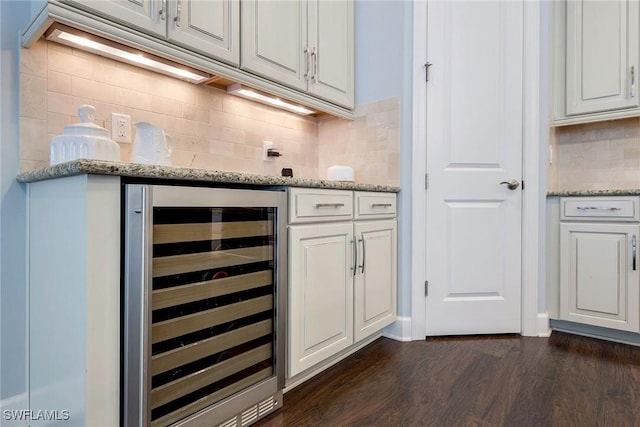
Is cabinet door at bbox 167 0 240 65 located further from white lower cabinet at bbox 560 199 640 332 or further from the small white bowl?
white lower cabinet at bbox 560 199 640 332

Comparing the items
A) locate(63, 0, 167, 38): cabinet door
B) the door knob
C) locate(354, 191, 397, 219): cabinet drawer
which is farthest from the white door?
locate(63, 0, 167, 38): cabinet door

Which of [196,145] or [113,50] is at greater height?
[113,50]

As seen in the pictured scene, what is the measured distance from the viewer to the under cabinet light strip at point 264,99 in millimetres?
1948

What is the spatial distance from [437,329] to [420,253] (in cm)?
48

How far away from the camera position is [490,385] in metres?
1.59

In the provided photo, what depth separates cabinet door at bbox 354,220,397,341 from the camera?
1.86 m

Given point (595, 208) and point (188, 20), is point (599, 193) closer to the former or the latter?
point (595, 208)

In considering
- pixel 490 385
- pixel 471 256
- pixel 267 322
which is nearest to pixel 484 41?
pixel 471 256

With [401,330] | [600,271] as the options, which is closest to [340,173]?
[401,330]

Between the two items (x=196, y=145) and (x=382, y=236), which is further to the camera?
(x=382, y=236)

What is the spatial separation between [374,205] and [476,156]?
78 centimetres

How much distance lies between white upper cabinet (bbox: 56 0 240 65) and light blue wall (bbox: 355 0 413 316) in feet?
3.32

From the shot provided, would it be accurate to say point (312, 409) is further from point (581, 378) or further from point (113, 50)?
point (113, 50)

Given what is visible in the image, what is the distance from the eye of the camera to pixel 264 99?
211cm
